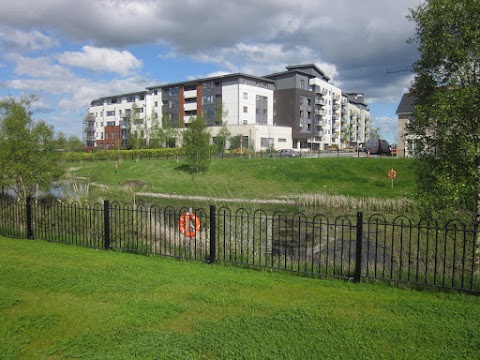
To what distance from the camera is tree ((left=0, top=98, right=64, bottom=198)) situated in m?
14.9

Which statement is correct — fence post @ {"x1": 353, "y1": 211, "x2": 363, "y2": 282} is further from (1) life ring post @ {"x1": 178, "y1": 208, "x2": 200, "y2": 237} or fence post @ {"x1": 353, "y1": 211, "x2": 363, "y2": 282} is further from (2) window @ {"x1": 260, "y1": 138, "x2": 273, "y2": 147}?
(2) window @ {"x1": 260, "y1": 138, "x2": 273, "y2": 147}

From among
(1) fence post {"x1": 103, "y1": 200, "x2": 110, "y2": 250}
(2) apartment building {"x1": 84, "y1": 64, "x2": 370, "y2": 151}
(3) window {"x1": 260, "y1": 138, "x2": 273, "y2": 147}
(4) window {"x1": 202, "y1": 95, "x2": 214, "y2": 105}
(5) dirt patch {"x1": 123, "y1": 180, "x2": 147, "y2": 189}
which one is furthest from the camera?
(4) window {"x1": 202, "y1": 95, "x2": 214, "y2": 105}

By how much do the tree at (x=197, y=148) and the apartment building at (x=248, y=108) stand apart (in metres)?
22.0

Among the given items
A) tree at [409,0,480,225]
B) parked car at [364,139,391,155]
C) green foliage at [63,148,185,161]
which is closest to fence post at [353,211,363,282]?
tree at [409,0,480,225]

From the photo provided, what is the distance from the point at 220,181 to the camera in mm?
36531

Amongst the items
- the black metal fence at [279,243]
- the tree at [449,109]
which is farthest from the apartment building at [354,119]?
the tree at [449,109]

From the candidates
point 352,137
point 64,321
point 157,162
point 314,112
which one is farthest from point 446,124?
point 352,137

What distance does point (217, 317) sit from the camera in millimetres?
5473

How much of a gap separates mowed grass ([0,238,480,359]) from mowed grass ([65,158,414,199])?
924 inches

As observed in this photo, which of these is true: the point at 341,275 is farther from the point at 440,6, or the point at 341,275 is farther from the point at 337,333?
the point at 440,6

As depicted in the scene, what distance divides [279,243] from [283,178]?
88.9ft

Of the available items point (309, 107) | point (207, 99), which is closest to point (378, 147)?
point (309, 107)

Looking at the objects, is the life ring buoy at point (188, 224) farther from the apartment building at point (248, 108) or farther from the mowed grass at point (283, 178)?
the apartment building at point (248, 108)

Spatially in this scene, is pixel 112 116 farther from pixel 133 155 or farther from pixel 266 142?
pixel 266 142
